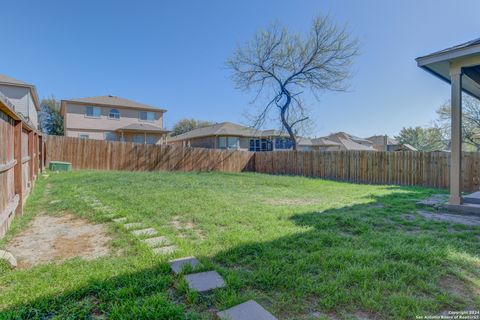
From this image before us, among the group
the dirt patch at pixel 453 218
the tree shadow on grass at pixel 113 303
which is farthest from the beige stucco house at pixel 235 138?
the tree shadow on grass at pixel 113 303

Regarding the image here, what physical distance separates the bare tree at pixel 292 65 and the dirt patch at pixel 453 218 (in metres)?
12.6

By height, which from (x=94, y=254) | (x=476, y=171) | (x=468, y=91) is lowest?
(x=94, y=254)

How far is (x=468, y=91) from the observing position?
21.7ft

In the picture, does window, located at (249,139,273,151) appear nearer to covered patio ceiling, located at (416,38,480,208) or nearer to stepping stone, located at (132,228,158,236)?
covered patio ceiling, located at (416,38,480,208)

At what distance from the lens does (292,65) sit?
1631 cm

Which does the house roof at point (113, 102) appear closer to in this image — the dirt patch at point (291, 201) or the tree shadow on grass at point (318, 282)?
the dirt patch at point (291, 201)

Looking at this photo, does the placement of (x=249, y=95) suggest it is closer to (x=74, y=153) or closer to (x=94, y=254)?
(x=74, y=153)

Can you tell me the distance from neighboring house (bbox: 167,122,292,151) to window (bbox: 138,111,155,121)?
15.1ft

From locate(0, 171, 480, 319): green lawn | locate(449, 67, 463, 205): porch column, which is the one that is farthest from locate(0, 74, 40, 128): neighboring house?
locate(449, 67, 463, 205): porch column

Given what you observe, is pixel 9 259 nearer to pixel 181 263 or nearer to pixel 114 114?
pixel 181 263

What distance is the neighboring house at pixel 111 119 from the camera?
1947cm

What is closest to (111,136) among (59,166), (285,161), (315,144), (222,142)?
(222,142)

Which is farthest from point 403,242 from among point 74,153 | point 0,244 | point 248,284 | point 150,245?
point 74,153

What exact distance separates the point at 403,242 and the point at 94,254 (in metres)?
3.38
